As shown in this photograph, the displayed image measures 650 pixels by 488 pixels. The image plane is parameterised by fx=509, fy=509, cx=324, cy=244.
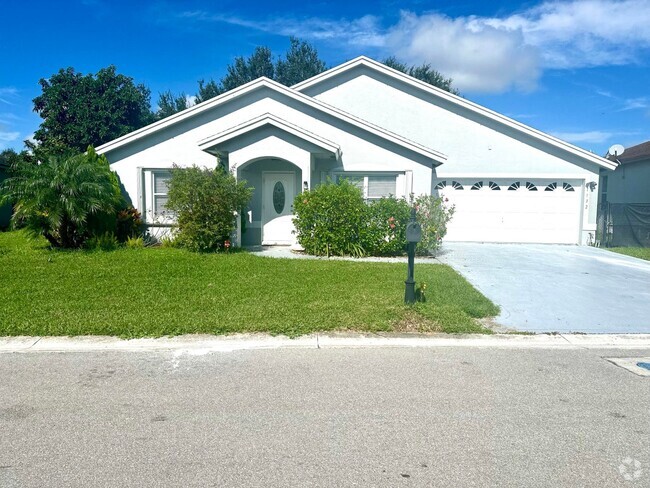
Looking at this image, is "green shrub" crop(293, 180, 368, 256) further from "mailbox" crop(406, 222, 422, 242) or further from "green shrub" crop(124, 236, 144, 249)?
"mailbox" crop(406, 222, 422, 242)

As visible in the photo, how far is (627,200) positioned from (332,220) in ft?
55.0

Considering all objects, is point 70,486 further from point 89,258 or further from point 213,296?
point 89,258

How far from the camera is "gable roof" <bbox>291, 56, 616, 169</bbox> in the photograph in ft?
54.5

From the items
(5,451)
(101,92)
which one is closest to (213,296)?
(5,451)

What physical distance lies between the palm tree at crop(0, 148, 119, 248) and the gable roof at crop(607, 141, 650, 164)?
19705mm

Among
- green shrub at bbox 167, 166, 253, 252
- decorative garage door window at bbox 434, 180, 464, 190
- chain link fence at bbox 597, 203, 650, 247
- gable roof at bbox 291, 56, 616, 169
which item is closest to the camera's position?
green shrub at bbox 167, 166, 253, 252

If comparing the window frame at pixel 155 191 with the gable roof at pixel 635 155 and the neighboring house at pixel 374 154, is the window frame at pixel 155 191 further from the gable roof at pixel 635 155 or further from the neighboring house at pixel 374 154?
the gable roof at pixel 635 155

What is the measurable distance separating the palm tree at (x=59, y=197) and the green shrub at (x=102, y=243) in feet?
0.92

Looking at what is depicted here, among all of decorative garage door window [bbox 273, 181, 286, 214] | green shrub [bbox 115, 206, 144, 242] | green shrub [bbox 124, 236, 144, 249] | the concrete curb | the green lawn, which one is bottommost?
the concrete curb

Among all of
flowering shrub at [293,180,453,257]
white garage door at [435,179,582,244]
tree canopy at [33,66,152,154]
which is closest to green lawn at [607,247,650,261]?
white garage door at [435,179,582,244]

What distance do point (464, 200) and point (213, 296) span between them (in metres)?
11.2

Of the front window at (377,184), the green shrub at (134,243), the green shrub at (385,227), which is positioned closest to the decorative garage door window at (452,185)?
Result: the front window at (377,184)

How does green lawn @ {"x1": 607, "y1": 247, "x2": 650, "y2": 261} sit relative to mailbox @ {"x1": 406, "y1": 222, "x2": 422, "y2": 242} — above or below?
below

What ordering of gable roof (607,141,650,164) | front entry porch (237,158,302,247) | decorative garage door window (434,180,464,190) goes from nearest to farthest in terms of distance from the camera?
front entry porch (237,158,302,247)
decorative garage door window (434,180,464,190)
gable roof (607,141,650,164)
